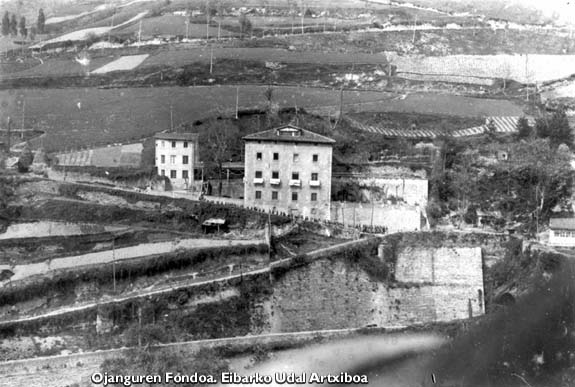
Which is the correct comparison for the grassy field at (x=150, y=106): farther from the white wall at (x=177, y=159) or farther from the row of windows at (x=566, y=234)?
the row of windows at (x=566, y=234)

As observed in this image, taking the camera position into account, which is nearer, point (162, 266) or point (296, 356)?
point (296, 356)

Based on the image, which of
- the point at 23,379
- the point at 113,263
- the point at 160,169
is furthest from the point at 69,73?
the point at 23,379

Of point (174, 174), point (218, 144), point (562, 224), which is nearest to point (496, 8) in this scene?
point (218, 144)

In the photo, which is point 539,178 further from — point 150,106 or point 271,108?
→ point 150,106

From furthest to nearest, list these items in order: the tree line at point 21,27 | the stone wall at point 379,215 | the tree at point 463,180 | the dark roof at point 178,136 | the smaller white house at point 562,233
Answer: the tree line at point 21,27, the dark roof at point 178,136, the tree at point 463,180, the stone wall at point 379,215, the smaller white house at point 562,233

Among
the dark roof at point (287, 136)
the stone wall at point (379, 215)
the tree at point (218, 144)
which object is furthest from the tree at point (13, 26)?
the stone wall at point (379, 215)

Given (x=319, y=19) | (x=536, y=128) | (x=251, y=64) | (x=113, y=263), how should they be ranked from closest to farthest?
(x=113, y=263) < (x=536, y=128) < (x=251, y=64) < (x=319, y=19)

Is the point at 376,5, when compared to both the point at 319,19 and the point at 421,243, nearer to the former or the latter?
the point at 319,19
